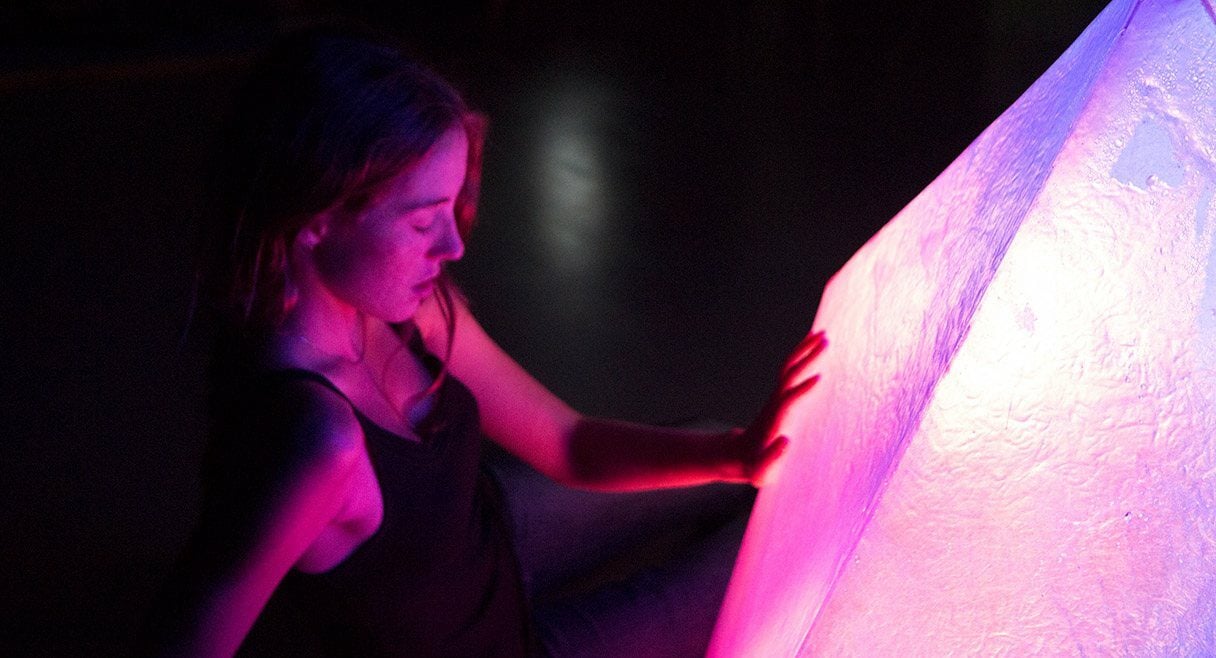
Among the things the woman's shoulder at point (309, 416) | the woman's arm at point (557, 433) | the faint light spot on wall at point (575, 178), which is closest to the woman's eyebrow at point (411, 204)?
the woman's shoulder at point (309, 416)

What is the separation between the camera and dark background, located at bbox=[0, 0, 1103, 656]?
2.02 m

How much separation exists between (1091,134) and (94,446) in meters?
2.07

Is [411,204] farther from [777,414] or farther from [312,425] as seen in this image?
[777,414]

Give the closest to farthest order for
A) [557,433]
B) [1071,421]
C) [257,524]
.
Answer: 1. [1071,421]
2. [257,524]
3. [557,433]

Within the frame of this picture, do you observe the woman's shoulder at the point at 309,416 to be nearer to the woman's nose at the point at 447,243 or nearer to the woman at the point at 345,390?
the woman at the point at 345,390

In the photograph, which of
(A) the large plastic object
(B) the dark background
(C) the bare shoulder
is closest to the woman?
(C) the bare shoulder

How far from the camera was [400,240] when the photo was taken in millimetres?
761

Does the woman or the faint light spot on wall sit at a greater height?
the woman

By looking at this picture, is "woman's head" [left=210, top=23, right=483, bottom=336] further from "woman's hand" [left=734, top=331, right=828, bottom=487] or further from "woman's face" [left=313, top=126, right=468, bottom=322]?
"woman's hand" [left=734, top=331, right=828, bottom=487]

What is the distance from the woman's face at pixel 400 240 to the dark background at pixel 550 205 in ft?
0.46

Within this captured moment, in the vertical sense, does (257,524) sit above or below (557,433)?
above

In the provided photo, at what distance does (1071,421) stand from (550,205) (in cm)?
277

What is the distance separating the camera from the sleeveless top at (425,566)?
816 millimetres

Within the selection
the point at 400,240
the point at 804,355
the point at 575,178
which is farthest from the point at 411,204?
the point at 575,178
